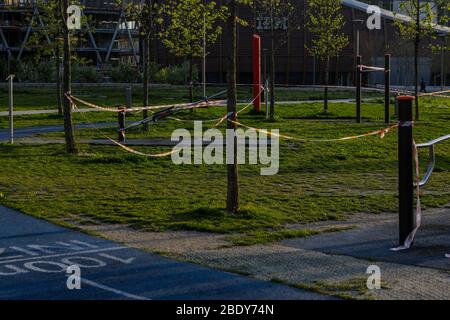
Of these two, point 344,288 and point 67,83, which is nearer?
point 344,288

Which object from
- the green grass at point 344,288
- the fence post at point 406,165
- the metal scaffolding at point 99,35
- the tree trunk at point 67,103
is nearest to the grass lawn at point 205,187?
the tree trunk at point 67,103

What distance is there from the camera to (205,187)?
14.7 metres

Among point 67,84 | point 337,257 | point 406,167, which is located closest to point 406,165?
point 406,167

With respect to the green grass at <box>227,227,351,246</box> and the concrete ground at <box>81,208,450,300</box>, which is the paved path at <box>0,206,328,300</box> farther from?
the green grass at <box>227,227,351,246</box>

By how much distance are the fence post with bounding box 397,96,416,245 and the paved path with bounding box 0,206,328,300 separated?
9.11 ft

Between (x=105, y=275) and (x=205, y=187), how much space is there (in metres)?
6.56

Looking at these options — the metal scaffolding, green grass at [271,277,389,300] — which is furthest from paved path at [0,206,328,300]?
the metal scaffolding

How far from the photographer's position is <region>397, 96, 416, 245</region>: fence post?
976 centimetres

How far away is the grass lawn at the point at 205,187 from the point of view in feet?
38.2

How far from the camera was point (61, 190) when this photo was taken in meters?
14.1

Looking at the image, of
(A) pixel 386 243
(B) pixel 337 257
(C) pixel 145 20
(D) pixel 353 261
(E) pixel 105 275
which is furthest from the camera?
(C) pixel 145 20

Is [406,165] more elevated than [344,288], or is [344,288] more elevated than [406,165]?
[406,165]

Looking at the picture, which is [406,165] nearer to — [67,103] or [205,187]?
[205,187]
